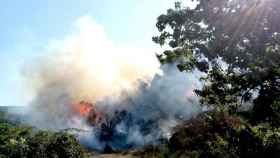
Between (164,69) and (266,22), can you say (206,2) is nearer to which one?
(266,22)

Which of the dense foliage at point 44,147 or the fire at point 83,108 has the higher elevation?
the fire at point 83,108

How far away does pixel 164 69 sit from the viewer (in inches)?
2594

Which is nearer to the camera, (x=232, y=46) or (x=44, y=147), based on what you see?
(x=232, y=46)

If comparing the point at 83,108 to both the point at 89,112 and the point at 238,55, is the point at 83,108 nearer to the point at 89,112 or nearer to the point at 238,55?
the point at 89,112

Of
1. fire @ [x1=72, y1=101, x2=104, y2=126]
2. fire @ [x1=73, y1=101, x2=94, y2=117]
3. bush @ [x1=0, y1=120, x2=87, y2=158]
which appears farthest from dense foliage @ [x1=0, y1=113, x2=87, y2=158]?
fire @ [x1=73, y1=101, x2=94, y2=117]

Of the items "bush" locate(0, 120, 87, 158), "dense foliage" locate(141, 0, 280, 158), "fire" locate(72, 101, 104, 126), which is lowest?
"bush" locate(0, 120, 87, 158)

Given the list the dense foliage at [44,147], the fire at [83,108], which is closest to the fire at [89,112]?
the fire at [83,108]

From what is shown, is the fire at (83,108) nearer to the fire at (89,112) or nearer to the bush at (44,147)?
the fire at (89,112)

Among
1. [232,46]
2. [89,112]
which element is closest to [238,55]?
[232,46]

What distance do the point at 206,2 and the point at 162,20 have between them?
2300 mm

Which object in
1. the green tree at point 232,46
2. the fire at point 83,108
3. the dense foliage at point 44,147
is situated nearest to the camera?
the green tree at point 232,46

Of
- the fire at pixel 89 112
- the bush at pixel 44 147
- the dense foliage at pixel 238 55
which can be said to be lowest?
the bush at pixel 44 147

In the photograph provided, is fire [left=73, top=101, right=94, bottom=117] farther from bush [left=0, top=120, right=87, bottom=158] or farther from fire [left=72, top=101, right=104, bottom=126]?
bush [left=0, top=120, right=87, bottom=158]

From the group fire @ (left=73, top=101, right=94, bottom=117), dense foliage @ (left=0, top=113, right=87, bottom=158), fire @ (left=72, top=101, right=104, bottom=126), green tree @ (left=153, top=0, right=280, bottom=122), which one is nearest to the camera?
green tree @ (left=153, top=0, right=280, bottom=122)
